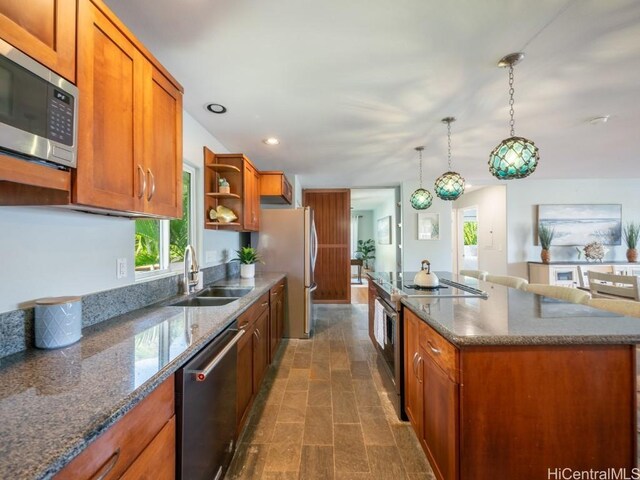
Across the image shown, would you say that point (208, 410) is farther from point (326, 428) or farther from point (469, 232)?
point (469, 232)

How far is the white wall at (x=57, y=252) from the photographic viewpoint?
3.36ft

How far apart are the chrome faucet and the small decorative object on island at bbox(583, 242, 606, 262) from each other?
20.6 feet

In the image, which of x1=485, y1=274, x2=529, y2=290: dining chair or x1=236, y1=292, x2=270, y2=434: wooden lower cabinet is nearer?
x1=236, y1=292, x2=270, y2=434: wooden lower cabinet

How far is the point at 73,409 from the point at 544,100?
10.8 feet

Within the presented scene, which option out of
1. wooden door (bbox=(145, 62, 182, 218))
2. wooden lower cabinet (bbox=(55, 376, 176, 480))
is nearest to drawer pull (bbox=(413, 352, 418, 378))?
wooden lower cabinet (bbox=(55, 376, 176, 480))

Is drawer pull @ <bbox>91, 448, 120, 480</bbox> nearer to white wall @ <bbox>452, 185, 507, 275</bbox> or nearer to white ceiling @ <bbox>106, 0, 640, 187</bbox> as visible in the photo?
white ceiling @ <bbox>106, 0, 640, 187</bbox>

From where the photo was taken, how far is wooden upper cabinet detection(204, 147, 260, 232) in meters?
2.70

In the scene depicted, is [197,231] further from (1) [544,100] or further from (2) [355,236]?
(2) [355,236]

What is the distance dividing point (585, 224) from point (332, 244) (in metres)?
4.73

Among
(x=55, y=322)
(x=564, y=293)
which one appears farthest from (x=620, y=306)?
(x=55, y=322)

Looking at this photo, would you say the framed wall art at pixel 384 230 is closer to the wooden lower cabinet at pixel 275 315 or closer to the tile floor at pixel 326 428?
the wooden lower cabinet at pixel 275 315

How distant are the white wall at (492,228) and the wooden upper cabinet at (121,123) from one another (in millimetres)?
5808

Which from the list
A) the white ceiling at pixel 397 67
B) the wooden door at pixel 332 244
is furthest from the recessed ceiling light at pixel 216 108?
the wooden door at pixel 332 244

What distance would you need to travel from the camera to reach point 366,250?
9.52 m
